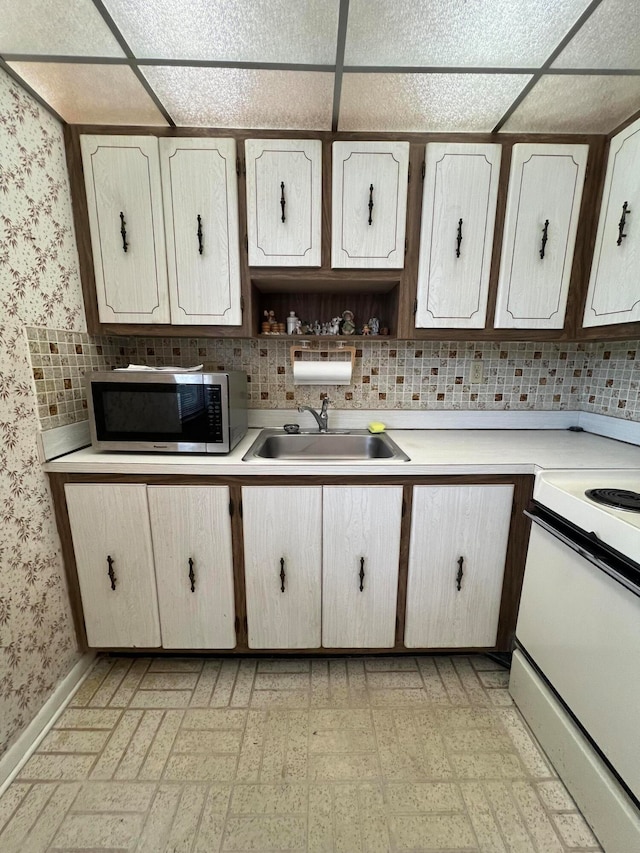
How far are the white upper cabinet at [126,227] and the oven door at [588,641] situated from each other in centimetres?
173

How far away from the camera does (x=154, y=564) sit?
1387 mm

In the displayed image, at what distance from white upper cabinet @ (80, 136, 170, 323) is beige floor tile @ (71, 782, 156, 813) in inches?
64.0

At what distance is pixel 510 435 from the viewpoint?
5.85ft

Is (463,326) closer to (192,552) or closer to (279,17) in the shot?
(279,17)

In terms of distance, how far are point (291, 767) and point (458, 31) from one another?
2.30 meters

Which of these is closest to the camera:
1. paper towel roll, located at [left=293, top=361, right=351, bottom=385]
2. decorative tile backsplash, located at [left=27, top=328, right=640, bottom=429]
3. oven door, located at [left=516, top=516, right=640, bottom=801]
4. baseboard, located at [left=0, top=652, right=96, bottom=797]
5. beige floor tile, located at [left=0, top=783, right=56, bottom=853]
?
oven door, located at [left=516, top=516, right=640, bottom=801]

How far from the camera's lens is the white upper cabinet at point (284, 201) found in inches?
53.9

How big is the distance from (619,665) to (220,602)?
1281 mm

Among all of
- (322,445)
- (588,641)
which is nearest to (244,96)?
(322,445)

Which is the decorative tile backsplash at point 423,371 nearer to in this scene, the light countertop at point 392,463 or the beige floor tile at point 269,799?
the light countertop at point 392,463

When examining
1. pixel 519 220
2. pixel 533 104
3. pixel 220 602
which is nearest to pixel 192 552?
pixel 220 602

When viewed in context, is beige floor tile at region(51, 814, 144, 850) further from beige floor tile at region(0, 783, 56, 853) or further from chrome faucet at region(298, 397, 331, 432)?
chrome faucet at region(298, 397, 331, 432)

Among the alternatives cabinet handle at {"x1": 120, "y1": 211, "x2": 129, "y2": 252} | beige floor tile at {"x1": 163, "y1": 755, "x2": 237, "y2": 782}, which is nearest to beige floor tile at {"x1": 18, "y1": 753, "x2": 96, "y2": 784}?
beige floor tile at {"x1": 163, "y1": 755, "x2": 237, "y2": 782}

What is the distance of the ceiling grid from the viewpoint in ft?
3.14
